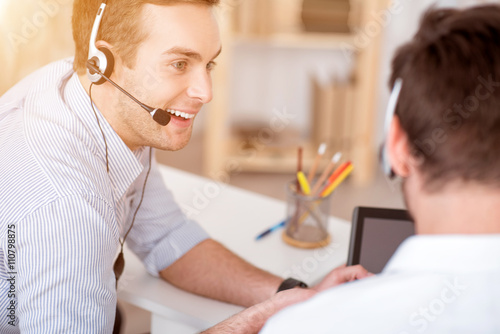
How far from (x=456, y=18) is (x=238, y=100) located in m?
2.84

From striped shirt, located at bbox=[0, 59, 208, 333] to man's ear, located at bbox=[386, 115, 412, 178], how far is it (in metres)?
0.48

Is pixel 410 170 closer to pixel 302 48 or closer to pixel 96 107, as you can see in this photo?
pixel 96 107

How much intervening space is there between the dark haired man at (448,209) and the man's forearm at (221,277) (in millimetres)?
509

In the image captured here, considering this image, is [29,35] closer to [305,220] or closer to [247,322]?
[305,220]

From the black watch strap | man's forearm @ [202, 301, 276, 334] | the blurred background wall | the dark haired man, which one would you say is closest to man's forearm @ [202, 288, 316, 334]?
man's forearm @ [202, 301, 276, 334]

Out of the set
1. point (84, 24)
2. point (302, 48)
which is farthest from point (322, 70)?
point (84, 24)

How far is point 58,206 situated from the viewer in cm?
94

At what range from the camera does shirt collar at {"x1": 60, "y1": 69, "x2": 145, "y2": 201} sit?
1.12m

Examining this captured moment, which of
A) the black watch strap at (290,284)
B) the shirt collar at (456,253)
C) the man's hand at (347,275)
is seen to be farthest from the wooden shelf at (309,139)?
the shirt collar at (456,253)

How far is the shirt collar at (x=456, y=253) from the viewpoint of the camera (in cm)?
66

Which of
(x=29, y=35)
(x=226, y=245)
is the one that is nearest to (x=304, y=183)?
(x=226, y=245)

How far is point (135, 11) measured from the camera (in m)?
1.12
